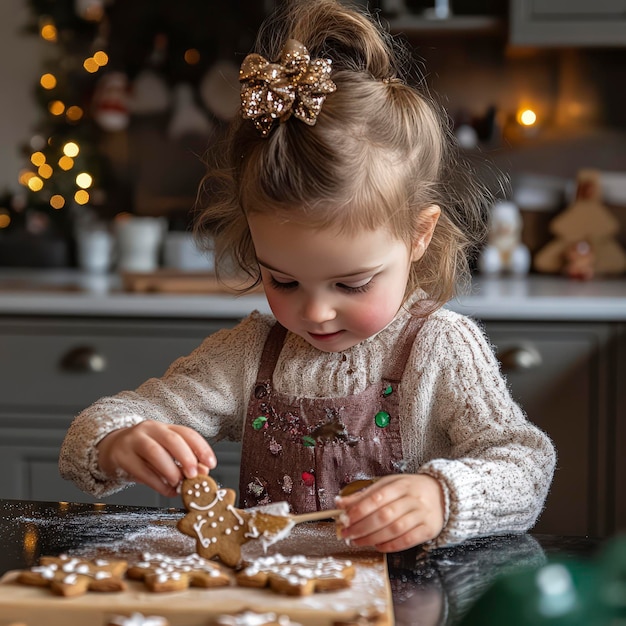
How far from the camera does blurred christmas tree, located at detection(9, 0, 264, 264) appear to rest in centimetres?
273

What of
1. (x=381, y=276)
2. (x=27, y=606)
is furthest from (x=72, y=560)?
(x=381, y=276)

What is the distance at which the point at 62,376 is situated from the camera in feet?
7.04

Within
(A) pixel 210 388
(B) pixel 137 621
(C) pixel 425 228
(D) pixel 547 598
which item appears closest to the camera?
(D) pixel 547 598

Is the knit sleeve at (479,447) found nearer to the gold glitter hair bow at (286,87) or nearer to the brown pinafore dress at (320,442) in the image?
the brown pinafore dress at (320,442)

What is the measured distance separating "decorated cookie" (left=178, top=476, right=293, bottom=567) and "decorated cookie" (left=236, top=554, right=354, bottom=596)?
→ 35 mm

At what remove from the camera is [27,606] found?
707 millimetres

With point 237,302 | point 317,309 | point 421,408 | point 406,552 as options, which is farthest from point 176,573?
point 237,302

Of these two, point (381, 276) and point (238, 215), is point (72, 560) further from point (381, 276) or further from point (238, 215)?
point (238, 215)

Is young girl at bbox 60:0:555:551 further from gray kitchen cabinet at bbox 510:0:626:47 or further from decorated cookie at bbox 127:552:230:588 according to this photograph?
gray kitchen cabinet at bbox 510:0:626:47

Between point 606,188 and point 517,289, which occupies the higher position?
point 606,188

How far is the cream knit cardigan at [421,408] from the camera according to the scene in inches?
36.5

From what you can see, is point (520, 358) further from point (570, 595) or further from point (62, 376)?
point (570, 595)

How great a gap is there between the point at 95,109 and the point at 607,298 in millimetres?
1536

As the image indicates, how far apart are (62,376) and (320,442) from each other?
3.83ft
